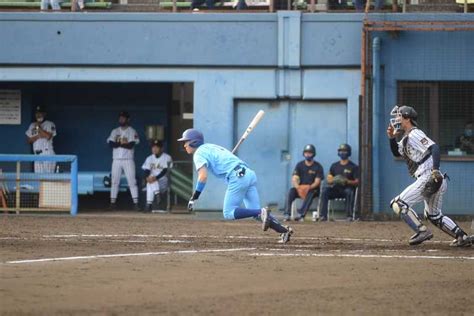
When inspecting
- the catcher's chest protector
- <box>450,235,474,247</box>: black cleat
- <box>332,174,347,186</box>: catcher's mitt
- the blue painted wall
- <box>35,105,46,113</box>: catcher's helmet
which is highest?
the blue painted wall

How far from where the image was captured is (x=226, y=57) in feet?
75.2

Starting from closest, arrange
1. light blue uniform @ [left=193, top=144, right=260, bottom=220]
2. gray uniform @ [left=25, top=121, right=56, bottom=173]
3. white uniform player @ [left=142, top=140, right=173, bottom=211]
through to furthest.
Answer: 1. light blue uniform @ [left=193, top=144, right=260, bottom=220]
2. white uniform player @ [left=142, top=140, right=173, bottom=211]
3. gray uniform @ [left=25, top=121, right=56, bottom=173]

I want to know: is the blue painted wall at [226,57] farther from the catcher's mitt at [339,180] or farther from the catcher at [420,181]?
the catcher at [420,181]

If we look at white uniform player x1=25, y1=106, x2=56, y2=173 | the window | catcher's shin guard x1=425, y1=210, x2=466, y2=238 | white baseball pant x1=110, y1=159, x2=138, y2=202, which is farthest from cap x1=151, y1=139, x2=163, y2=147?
catcher's shin guard x1=425, y1=210, x2=466, y2=238

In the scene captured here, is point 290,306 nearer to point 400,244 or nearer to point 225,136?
point 400,244

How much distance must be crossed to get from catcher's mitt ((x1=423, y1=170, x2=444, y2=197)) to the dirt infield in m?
0.74

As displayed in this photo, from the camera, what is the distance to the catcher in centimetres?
1500

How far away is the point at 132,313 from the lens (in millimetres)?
9586

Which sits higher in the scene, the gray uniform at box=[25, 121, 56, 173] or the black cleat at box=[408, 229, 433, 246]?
the gray uniform at box=[25, 121, 56, 173]

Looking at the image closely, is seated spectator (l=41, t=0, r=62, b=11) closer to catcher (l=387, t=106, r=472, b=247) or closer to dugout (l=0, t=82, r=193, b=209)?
dugout (l=0, t=82, r=193, b=209)

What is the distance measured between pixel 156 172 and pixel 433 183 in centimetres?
1005

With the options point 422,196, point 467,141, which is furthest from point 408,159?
point 467,141

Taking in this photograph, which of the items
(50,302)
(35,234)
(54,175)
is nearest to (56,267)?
(50,302)

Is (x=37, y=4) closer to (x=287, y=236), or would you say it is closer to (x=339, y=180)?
(x=339, y=180)
